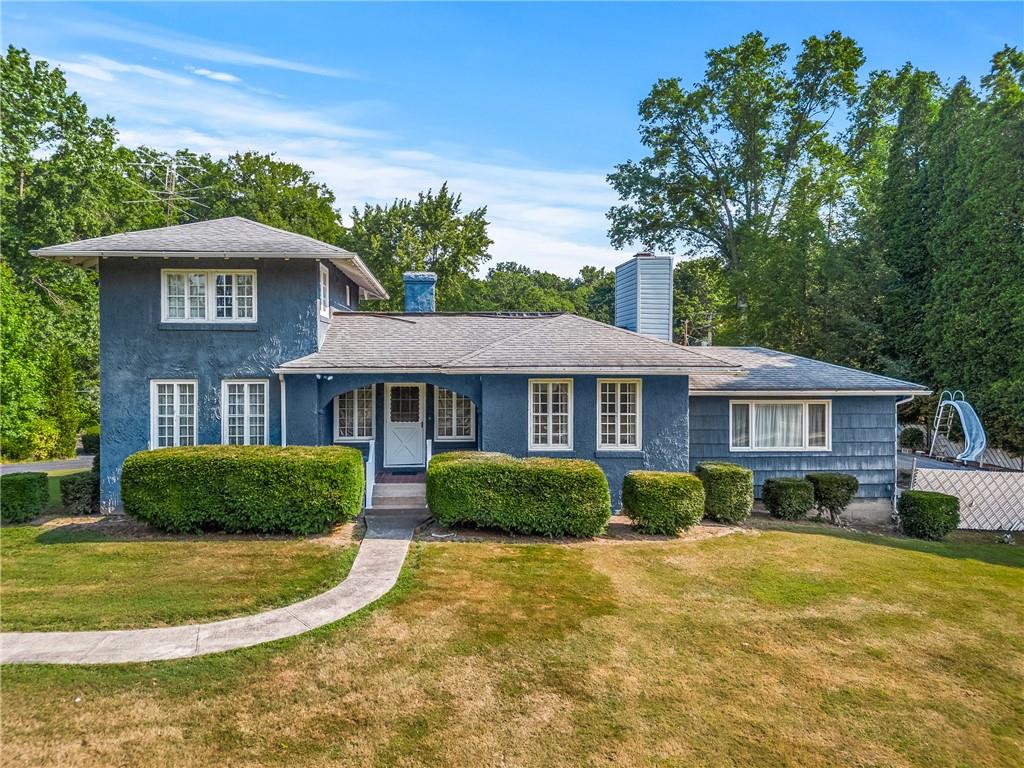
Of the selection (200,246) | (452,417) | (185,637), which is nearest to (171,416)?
(200,246)

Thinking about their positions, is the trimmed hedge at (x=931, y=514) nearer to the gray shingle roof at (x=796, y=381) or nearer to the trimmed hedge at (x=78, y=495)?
the gray shingle roof at (x=796, y=381)

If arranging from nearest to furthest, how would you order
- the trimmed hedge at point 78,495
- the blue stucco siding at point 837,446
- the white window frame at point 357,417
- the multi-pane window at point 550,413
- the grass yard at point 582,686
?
the grass yard at point 582,686, the trimmed hedge at point 78,495, the multi-pane window at point 550,413, the white window frame at point 357,417, the blue stucco siding at point 837,446

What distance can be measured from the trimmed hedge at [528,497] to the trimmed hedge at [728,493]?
266 centimetres

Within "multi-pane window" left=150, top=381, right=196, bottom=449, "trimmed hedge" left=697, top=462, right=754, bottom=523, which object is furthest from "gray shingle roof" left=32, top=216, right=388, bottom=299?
"trimmed hedge" left=697, top=462, right=754, bottom=523

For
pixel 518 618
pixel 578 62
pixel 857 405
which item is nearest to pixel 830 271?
pixel 857 405

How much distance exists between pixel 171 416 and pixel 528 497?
799cm

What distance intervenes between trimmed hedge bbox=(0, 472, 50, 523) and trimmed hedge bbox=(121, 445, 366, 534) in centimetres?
273

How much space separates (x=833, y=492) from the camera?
11.9 meters

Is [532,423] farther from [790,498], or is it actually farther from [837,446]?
[837,446]

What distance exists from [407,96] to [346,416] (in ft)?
29.4

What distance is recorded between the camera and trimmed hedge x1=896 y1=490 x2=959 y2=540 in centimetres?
1087

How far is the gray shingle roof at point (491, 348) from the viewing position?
1088 cm

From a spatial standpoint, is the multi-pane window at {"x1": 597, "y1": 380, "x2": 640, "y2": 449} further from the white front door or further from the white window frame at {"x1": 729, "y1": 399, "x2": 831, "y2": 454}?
the white front door

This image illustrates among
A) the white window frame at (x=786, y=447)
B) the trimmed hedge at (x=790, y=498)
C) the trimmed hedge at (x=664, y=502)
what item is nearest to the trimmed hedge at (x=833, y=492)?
the trimmed hedge at (x=790, y=498)
